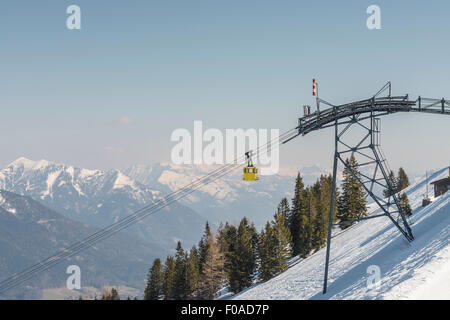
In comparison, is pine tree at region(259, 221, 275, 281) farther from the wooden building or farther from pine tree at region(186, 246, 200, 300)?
the wooden building

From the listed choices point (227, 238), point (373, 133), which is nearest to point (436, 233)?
point (373, 133)

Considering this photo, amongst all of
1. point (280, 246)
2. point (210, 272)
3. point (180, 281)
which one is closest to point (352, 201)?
point (280, 246)

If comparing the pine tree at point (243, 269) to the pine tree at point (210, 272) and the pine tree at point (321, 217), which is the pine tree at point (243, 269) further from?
the pine tree at point (321, 217)

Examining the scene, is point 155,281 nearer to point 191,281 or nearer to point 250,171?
point 191,281

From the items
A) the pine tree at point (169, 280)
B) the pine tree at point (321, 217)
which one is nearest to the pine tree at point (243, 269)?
the pine tree at point (321, 217)

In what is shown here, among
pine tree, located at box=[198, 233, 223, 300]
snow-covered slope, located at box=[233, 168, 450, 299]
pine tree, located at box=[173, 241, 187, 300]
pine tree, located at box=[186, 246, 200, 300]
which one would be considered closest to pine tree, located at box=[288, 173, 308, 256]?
pine tree, located at box=[198, 233, 223, 300]
